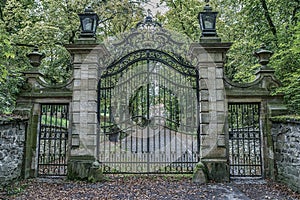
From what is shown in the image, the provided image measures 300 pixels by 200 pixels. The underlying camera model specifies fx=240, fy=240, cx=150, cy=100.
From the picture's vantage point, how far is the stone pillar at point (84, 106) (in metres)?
5.16

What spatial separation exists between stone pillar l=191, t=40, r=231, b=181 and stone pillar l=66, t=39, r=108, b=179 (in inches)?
90.3

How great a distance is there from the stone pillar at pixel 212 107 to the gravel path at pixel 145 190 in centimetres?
44

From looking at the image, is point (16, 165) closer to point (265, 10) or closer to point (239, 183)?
point (239, 183)

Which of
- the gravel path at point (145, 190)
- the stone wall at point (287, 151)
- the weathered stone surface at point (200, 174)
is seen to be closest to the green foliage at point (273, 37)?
the stone wall at point (287, 151)

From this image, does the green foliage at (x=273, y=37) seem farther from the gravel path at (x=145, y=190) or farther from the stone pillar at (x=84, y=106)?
the stone pillar at (x=84, y=106)

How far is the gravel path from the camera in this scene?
4.12 metres

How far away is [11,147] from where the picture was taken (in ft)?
15.5

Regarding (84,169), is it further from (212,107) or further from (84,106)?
(212,107)

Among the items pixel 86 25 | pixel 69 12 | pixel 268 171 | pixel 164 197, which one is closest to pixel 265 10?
pixel 268 171

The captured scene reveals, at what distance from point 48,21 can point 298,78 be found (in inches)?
325

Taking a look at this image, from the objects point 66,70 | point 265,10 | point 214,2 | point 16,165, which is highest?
point 214,2

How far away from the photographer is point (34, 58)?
555 centimetres

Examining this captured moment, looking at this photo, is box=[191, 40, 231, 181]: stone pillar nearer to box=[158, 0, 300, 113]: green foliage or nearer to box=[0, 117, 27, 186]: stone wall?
box=[158, 0, 300, 113]: green foliage

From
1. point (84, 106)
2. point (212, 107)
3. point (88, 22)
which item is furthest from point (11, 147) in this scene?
point (212, 107)
